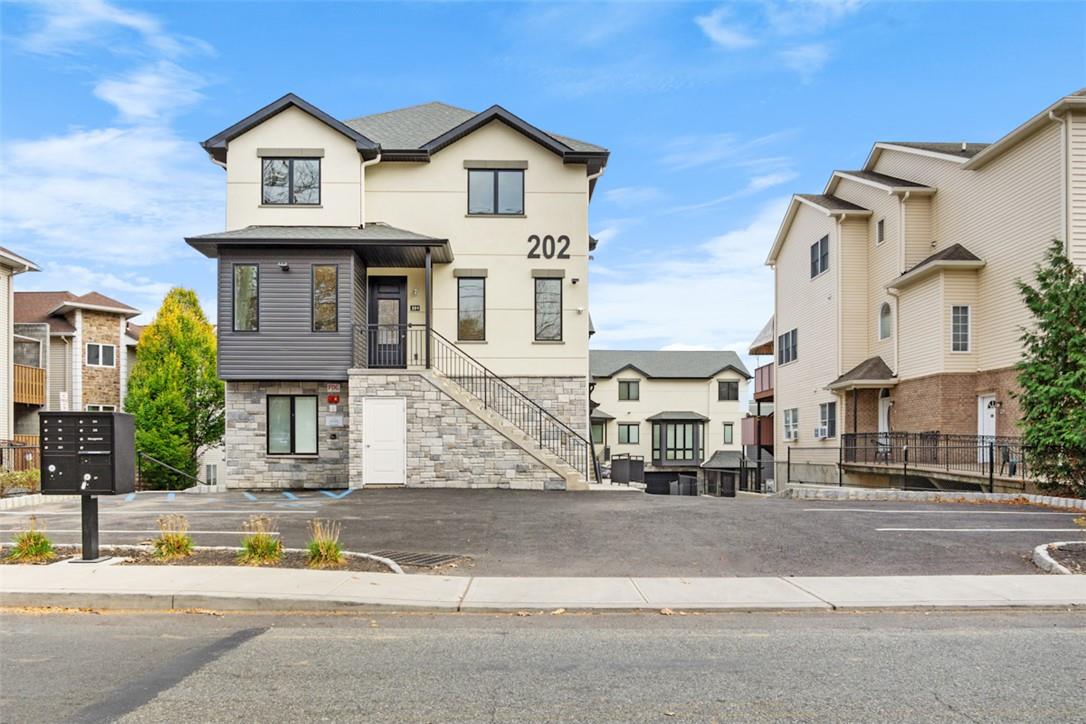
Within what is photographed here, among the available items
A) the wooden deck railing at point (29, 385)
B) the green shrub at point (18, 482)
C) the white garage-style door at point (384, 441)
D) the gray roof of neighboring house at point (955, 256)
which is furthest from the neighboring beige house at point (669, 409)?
the green shrub at point (18, 482)

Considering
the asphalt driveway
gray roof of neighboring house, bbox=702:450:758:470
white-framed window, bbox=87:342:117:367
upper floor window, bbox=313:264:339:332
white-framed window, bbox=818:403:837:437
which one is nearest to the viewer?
the asphalt driveway

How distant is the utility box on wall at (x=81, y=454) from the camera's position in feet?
32.2

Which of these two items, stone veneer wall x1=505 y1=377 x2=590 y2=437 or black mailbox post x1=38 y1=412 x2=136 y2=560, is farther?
stone veneer wall x1=505 y1=377 x2=590 y2=437

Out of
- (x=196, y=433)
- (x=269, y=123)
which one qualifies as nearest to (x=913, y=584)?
(x=269, y=123)

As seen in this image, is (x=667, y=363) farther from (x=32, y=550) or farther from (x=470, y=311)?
(x=32, y=550)

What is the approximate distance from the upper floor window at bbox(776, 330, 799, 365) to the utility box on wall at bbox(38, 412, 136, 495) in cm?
3186

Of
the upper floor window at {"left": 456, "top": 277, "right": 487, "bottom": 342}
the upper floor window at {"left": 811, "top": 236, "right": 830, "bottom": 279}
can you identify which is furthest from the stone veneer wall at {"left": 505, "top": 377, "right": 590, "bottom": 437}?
the upper floor window at {"left": 811, "top": 236, "right": 830, "bottom": 279}

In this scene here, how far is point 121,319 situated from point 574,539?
3563 centimetres

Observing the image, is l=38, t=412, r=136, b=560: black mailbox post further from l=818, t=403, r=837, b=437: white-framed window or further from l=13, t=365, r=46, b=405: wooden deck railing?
l=13, t=365, r=46, b=405: wooden deck railing

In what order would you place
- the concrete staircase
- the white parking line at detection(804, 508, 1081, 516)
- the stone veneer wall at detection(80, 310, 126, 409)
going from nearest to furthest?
the white parking line at detection(804, 508, 1081, 516), the concrete staircase, the stone veneer wall at detection(80, 310, 126, 409)

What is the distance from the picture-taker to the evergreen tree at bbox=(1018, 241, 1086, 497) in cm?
1681

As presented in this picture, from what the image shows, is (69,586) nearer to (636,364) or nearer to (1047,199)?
(1047,199)

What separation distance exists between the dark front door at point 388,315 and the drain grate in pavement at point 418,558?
12437mm

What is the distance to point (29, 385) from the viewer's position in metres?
34.6
